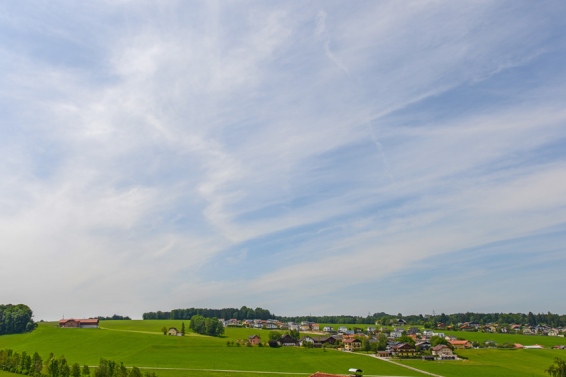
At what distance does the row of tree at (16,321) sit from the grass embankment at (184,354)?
922 inches

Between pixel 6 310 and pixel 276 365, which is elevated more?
pixel 6 310

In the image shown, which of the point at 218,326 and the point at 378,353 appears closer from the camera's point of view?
the point at 378,353

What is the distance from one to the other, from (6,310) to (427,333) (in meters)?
169

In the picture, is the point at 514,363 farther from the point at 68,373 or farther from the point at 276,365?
the point at 68,373

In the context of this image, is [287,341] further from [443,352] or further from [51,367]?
[51,367]

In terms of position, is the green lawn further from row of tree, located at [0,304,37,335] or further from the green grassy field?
row of tree, located at [0,304,37,335]

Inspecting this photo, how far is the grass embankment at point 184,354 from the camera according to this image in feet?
330

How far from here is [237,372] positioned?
93812mm

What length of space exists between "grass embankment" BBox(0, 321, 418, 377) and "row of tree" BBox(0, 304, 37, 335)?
76.8ft

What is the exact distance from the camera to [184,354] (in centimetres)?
11662

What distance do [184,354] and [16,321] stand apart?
322ft

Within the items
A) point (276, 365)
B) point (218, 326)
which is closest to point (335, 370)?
point (276, 365)

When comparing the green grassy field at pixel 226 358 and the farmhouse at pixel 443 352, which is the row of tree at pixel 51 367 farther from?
the farmhouse at pixel 443 352

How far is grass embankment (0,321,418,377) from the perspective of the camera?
330ft
